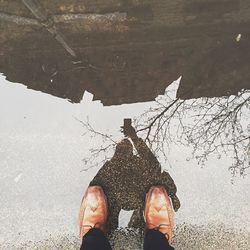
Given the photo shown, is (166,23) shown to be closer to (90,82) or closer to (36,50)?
(90,82)

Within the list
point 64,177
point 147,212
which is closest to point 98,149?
point 64,177

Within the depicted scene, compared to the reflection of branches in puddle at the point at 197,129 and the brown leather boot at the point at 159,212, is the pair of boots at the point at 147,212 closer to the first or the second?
the brown leather boot at the point at 159,212

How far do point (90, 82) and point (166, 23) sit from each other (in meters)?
1.07

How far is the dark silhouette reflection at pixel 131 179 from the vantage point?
3529mm

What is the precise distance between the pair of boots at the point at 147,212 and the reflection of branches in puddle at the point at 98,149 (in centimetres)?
29

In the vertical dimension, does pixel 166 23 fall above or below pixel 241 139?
above

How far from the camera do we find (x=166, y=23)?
13.2 feet

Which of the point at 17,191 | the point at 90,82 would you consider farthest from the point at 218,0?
the point at 17,191

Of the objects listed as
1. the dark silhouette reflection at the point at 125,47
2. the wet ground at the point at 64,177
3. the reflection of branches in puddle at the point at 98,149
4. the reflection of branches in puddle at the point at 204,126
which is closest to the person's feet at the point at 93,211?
the wet ground at the point at 64,177

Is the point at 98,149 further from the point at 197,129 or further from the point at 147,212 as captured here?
the point at 197,129

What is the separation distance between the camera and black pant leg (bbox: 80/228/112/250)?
10.2 feet

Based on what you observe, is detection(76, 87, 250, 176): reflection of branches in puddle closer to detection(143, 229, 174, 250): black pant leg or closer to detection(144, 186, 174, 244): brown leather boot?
detection(144, 186, 174, 244): brown leather boot

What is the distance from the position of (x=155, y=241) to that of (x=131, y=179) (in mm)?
653

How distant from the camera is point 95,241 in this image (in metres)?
3.15
